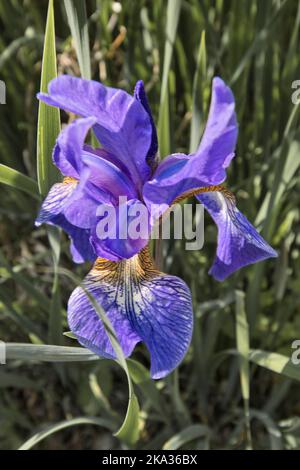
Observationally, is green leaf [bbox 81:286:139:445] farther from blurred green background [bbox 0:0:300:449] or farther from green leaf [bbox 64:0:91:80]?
green leaf [bbox 64:0:91:80]

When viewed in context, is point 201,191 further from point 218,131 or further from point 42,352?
point 42,352

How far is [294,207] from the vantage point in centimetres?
124

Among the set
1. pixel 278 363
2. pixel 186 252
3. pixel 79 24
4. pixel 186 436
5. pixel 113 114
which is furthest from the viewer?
pixel 186 252

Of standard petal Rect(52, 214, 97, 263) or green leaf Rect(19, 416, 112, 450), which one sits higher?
standard petal Rect(52, 214, 97, 263)

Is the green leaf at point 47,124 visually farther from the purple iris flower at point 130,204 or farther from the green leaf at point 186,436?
the green leaf at point 186,436

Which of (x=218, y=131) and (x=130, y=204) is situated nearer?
(x=218, y=131)

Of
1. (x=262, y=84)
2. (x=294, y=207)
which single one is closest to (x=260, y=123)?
(x=262, y=84)

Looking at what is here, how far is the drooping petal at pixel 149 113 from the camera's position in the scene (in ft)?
2.61

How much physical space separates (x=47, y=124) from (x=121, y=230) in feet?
0.65

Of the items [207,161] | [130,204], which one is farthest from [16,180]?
[207,161]

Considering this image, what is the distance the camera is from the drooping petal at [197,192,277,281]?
33.0 inches

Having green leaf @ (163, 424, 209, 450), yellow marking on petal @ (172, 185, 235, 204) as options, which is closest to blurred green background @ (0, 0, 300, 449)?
green leaf @ (163, 424, 209, 450)

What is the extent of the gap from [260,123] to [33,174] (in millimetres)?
544

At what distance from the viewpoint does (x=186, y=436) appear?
3.65 feet
